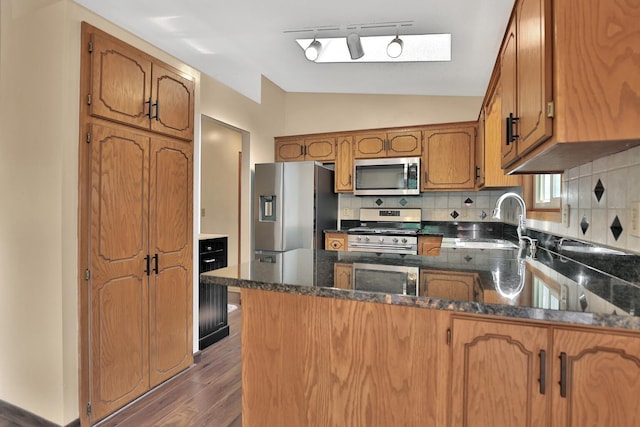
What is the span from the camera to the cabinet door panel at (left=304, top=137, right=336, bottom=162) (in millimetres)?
4449

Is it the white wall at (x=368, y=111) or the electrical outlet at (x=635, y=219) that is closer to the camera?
the electrical outlet at (x=635, y=219)

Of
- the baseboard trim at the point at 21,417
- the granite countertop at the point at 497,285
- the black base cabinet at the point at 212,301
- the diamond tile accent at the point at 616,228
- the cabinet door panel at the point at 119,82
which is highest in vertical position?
the cabinet door panel at the point at 119,82

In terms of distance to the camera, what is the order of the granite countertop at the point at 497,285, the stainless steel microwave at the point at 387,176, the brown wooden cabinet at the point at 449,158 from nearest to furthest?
the granite countertop at the point at 497,285 < the brown wooden cabinet at the point at 449,158 < the stainless steel microwave at the point at 387,176

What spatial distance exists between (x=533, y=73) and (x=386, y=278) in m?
0.84

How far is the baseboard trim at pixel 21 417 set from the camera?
1.83 metres

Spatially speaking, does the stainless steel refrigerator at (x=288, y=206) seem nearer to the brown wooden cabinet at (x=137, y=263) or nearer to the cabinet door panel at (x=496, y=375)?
the brown wooden cabinet at (x=137, y=263)

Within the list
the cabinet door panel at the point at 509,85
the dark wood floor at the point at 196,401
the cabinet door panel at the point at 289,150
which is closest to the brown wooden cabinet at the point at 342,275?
the cabinet door panel at the point at 509,85

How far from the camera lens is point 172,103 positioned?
242cm

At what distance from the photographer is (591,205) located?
1.54 metres

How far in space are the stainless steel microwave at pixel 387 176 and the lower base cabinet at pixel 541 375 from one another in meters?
3.15

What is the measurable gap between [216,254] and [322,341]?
210 cm

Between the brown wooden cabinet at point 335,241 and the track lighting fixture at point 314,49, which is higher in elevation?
the track lighting fixture at point 314,49

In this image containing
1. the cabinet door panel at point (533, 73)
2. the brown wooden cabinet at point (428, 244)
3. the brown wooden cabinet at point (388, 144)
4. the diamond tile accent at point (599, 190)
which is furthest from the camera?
the brown wooden cabinet at point (388, 144)

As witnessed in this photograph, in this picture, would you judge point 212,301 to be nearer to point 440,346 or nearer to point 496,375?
point 440,346
